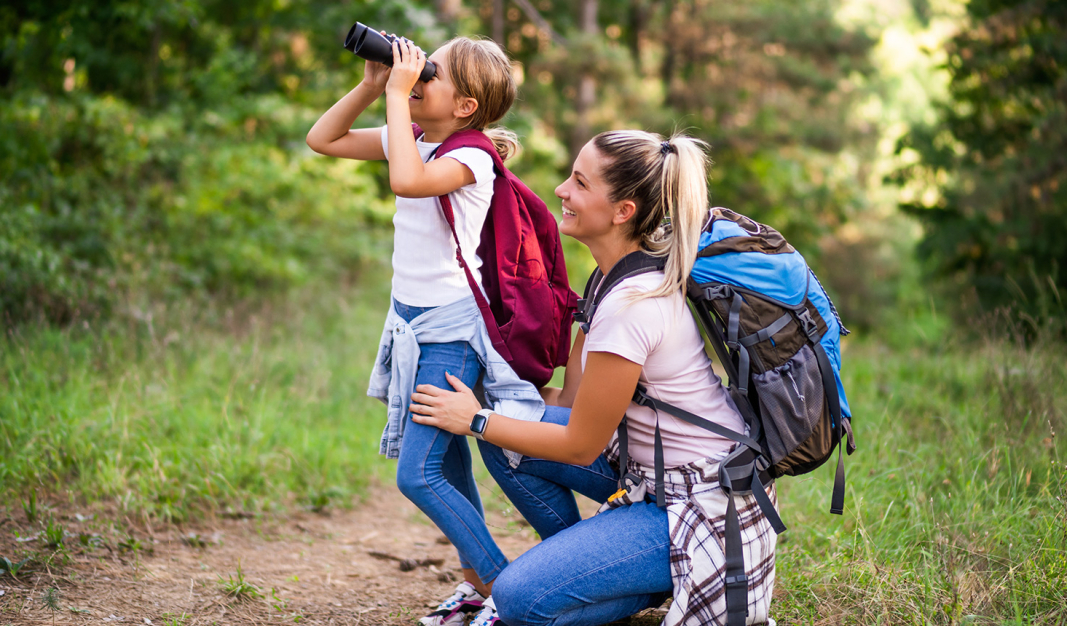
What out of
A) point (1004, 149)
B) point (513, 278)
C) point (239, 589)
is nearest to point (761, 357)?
point (513, 278)

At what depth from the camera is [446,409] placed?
7.63ft

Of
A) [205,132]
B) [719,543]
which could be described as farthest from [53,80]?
[719,543]

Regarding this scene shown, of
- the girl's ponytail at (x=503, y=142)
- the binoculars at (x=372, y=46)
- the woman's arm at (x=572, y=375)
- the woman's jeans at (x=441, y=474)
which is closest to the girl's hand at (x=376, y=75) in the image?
the binoculars at (x=372, y=46)

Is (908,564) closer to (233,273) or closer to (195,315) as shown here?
(195,315)

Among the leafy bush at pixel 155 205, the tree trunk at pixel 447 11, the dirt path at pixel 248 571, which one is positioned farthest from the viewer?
the tree trunk at pixel 447 11

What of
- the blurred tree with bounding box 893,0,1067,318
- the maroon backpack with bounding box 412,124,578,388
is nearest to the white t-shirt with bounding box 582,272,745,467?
the maroon backpack with bounding box 412,124,578,388

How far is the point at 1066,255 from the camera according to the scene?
22.9 feet

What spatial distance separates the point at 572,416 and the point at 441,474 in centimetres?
55

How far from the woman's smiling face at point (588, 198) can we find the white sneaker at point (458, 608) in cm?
124

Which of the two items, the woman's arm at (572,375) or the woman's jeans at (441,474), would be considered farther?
the woman's arm at (572,375)

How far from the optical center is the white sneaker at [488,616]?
2.30 meters

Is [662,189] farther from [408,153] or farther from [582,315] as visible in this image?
[408,153]

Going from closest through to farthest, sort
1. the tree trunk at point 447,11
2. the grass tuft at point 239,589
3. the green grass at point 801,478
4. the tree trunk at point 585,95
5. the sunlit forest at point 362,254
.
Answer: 1. the green grass at point 801,478
2. the grass tuft at point 239,589
3. the sunlit forest at point 362,254
4. the tree trunk at point 447,11
5. the tree trunk at point 585,95

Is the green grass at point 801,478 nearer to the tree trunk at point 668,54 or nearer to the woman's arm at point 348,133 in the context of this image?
the woman's arm at point 348,133
